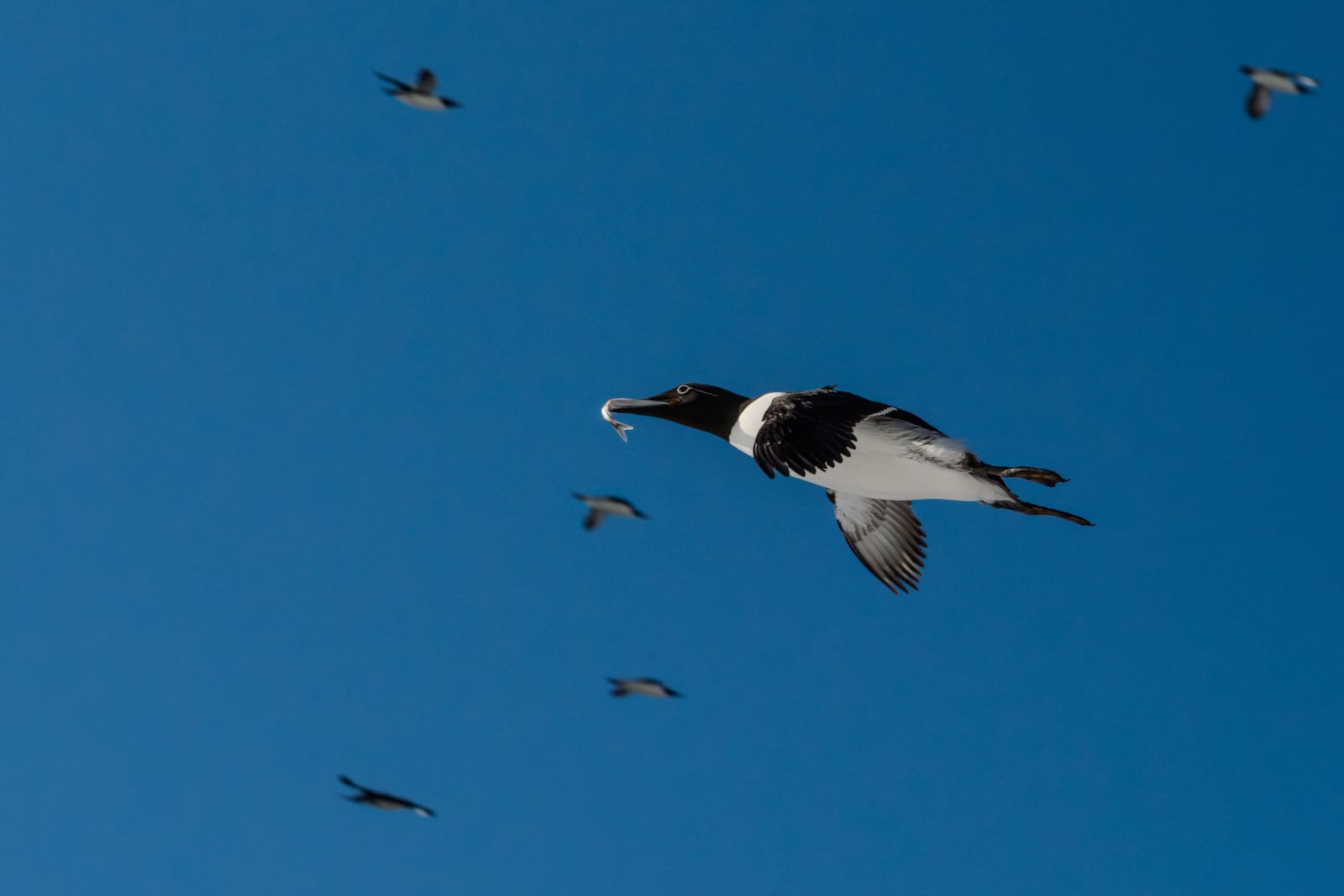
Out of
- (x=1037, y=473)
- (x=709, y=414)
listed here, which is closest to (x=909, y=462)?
(x=1037, y=473)

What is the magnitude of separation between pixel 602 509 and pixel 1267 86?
6.74 m

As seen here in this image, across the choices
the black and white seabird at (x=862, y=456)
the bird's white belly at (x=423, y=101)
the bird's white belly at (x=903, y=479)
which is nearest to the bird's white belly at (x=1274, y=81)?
the black and white seabird at (x=862, y=456)

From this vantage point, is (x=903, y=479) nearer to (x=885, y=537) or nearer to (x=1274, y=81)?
(x=885, y=537)

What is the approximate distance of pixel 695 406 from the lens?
16.0 metres

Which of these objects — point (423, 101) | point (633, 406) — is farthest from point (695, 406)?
point (423, 101)

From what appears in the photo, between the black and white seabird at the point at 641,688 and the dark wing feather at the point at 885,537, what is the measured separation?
4.22 m

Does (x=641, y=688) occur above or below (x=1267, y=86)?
below

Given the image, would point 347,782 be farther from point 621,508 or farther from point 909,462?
point 909,462

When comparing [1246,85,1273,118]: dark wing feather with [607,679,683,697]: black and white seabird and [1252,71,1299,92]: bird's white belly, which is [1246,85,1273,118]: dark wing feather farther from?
[607,679,683,697]: black and white seabird

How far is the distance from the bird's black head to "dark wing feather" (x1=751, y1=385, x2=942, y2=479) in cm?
204

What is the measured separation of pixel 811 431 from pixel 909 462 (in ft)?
6.03

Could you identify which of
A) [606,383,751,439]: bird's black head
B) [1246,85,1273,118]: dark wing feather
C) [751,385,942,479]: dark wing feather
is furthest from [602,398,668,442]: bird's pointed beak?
[1246,85,1273,118]: dark wing feather

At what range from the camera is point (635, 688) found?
13438 millimetres

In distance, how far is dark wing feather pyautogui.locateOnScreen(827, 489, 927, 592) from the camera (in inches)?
660
